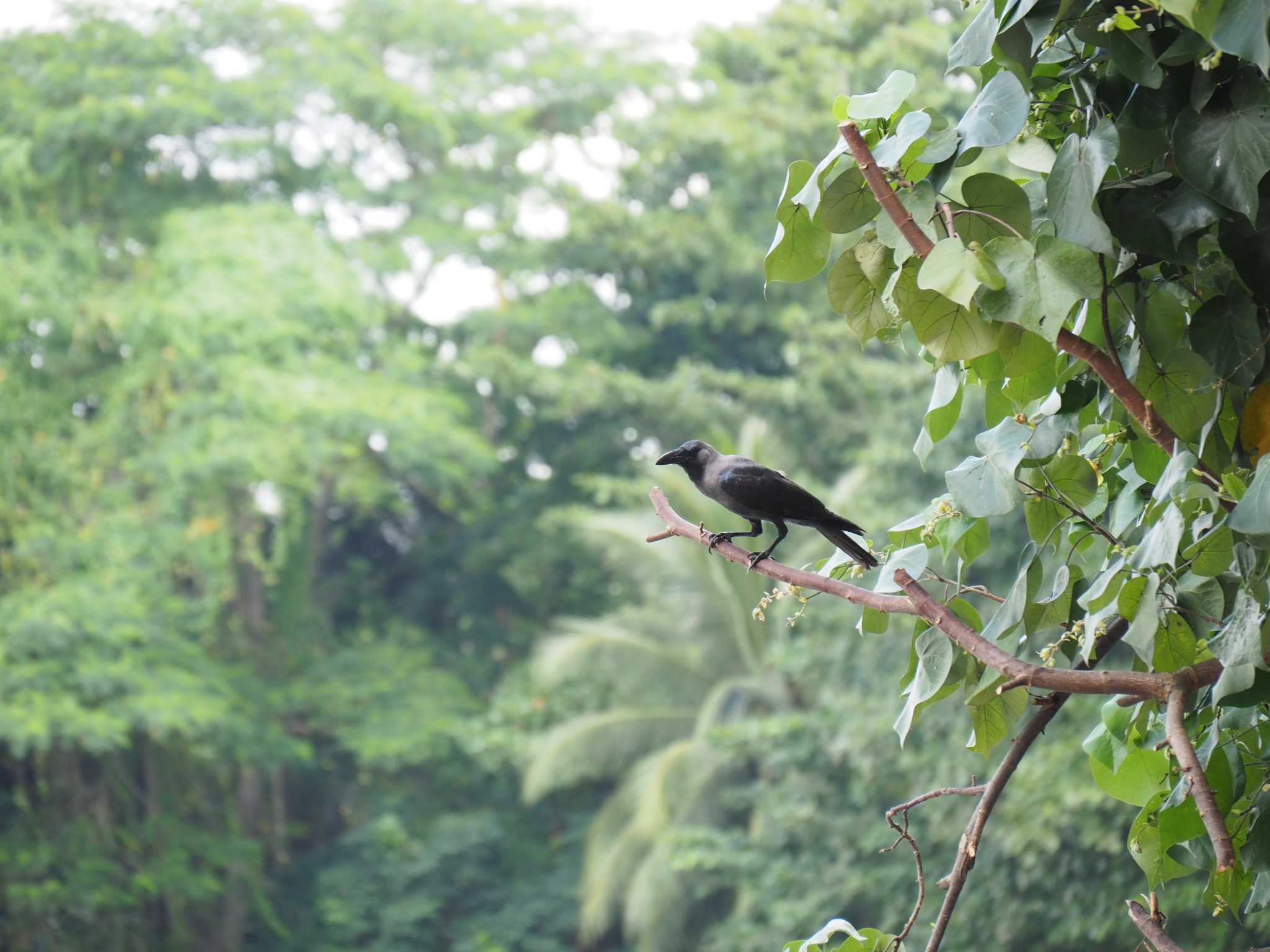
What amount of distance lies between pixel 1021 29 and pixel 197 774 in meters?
10.5

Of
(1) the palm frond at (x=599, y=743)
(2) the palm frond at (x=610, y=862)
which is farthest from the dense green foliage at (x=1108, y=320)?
(1) the palm frond at (x=599, y=743)

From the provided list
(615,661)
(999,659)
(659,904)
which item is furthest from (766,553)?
(615,661)

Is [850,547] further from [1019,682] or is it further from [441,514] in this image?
[441,514]

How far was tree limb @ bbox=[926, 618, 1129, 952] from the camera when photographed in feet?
3.73

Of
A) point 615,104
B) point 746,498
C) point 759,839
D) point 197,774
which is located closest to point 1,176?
point 197,774

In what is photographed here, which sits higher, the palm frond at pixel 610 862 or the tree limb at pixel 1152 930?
the tree limb at pixel 1152 930

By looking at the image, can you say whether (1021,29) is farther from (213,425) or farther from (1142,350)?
(213,425)

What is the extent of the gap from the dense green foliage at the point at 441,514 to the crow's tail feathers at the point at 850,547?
4.37m

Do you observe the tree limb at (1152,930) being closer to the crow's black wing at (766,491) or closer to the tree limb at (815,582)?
the tree limb at (815,582)

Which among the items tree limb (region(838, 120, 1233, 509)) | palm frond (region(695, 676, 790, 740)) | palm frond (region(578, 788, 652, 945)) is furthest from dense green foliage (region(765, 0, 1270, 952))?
palm frond (region(578, 788, 652, 945))

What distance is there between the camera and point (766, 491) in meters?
1.74

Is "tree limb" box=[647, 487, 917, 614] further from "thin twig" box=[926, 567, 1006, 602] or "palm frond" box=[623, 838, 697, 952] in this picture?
"palm frond" box=[623, 838, 697, 952]

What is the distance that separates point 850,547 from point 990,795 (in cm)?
32

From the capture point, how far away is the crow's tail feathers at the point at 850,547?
133 centimetres
